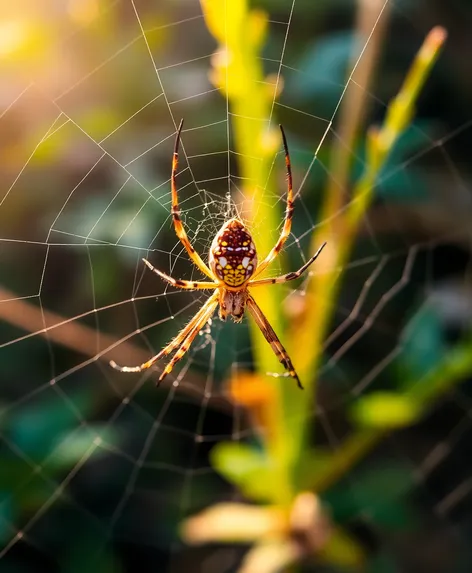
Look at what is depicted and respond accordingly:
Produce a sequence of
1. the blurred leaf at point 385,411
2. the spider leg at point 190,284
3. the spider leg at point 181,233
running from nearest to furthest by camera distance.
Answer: the spider leg at point 181,233
the blurred leaf at point 385,411
the spider leg at point 190,284

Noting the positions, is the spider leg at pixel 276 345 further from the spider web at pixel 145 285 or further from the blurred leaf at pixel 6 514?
the blurred leaf at pixel 6 514

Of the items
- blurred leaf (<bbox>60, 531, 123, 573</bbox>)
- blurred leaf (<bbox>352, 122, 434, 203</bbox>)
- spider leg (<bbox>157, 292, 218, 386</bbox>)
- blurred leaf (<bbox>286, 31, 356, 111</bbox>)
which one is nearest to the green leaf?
spider leg (<bbox>157, 292, 218, 386</bbox>)

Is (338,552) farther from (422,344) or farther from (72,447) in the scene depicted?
(72,447)

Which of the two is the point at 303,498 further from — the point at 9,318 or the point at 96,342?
the point at 9,318

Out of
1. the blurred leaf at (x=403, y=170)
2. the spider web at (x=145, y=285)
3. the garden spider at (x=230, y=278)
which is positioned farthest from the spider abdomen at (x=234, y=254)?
the blurred leaf at (x=403, y=170)

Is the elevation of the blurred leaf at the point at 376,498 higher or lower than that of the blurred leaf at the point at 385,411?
lower

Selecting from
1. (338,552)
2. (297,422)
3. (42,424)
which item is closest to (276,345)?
(297,422)

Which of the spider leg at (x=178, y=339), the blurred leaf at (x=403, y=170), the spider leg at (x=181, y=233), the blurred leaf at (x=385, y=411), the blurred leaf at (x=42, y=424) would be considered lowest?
the blurred leaf at (x=385, y=411)

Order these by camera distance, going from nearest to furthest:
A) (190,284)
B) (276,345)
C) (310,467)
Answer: (276,345) → (310,467) → (190,284)

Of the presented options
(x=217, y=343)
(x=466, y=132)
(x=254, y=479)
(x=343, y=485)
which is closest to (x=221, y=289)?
(x=217, y=343)
